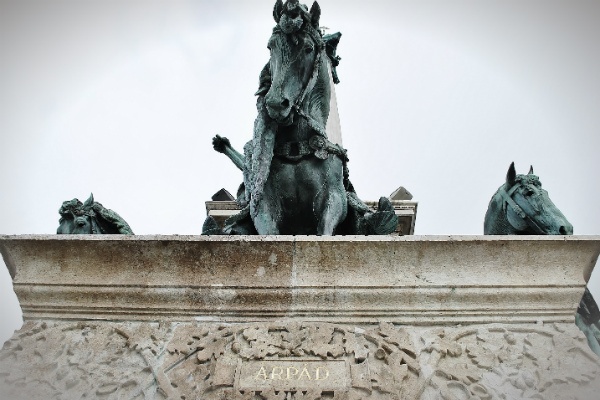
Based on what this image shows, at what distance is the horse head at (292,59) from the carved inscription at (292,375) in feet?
7.03

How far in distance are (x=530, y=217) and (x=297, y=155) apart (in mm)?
1974

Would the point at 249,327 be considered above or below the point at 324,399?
above

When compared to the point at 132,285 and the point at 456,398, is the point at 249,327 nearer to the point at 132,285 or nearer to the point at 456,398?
the point at 132,285

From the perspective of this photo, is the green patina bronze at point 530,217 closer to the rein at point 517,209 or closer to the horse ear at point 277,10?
the rein at point 517,209

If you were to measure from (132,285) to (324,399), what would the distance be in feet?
5.08

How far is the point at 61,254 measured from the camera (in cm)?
445

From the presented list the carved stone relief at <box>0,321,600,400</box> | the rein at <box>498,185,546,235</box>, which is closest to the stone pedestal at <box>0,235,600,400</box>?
the carved stone relief at <box>0,321,600,400</box>

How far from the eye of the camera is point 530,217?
16.9ft

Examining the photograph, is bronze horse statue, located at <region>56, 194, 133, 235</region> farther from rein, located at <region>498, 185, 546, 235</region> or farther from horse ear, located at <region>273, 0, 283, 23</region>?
rein, located at <region>498, 185, 546, 235</region>

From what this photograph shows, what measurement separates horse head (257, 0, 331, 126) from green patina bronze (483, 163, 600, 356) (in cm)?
192

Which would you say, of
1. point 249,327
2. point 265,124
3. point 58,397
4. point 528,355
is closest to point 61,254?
point 58,397

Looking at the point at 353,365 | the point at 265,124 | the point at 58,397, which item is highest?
the point at 265,124

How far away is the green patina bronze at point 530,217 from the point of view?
4.82 m

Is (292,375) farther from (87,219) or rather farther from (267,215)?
(87,219)
